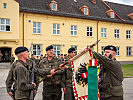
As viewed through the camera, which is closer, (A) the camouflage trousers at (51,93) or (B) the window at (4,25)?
(A) the camouflage trousers at (51,93)

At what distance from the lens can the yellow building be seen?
21047mm

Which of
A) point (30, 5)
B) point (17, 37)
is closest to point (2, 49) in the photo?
point (17, 37)

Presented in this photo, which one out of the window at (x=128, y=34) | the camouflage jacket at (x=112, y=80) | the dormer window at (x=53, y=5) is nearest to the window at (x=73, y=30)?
the dormer window at (x=53, y=5)

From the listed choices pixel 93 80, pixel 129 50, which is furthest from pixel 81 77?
pixel 129 50

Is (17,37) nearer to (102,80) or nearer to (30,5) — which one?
(30,5)

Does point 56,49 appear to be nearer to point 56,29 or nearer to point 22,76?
point 56,29

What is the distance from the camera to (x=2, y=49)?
21547 mm

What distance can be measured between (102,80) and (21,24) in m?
20.2

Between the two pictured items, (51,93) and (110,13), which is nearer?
(51,93)

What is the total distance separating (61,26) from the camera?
24.6 meters

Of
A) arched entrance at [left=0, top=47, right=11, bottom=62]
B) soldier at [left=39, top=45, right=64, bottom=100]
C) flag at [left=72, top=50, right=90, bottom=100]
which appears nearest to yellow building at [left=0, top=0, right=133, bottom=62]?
arched entrance at [left=0, top=47, right=11, bottom=62]

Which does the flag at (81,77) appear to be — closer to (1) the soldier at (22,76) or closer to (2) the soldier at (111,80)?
(2) the soldier at (111,80)

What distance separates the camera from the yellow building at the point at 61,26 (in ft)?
69.1

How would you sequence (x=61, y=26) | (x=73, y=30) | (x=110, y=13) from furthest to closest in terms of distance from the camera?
(x=110, y=13) → (x=73, y=30) → (x=61, y=26)
